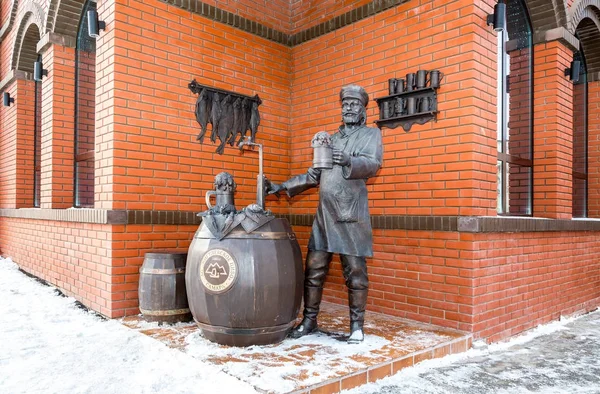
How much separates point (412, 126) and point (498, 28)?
46.9 inches

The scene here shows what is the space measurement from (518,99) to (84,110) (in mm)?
5478

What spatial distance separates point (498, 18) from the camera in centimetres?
426

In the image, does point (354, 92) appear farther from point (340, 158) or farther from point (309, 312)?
point (309, 312)

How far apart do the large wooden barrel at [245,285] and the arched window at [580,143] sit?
5186 millimetres

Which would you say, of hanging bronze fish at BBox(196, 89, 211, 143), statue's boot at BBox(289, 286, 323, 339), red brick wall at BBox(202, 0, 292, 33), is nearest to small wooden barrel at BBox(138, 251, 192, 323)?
statue's boot at BBox(289, 286, 323, 339)

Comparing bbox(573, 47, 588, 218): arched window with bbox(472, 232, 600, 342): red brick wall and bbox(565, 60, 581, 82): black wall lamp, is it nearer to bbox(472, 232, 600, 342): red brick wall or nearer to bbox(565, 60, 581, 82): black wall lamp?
bbox(472, 232, 600, 342): red brick wall

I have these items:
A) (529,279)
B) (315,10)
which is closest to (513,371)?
(529,279)

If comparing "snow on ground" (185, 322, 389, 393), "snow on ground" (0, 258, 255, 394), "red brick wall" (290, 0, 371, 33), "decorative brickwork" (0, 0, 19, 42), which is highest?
"decorative brickwork" (0, 0, 19, 42)

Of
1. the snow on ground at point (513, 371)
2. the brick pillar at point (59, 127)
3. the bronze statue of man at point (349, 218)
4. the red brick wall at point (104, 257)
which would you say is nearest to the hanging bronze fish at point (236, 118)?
the red brick wall at point (104, 257)

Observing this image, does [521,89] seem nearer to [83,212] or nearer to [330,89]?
[330,89]

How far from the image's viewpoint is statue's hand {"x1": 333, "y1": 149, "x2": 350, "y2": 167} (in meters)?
3.37

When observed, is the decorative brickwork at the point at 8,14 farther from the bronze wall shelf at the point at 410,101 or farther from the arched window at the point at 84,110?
the bronze wall shelf at the point at 410,101

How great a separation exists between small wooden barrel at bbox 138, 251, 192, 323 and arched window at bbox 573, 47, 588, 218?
224 inches

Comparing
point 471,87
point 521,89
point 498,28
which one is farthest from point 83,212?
point 521,89
